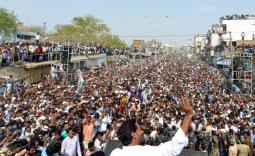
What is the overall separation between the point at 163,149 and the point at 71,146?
5.89 m

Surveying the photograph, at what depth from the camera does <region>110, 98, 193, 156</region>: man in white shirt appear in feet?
10.2

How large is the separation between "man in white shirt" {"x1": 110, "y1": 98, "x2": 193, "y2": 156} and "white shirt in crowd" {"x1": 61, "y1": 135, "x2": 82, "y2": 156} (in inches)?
216

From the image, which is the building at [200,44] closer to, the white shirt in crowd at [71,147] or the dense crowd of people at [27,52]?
the dense crowd of people at [27,52]

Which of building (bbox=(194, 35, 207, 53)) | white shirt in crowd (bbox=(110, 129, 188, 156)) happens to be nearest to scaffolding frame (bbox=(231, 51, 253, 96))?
white shirt in crowd (bbox=(110, 129, 188, 156))

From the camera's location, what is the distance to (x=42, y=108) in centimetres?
1556

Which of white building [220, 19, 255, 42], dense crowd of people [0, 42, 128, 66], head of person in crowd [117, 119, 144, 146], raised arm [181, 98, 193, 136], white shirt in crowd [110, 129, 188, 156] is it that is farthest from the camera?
white building [220, 19, 255, 42]

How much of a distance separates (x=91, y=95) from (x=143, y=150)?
18.4m

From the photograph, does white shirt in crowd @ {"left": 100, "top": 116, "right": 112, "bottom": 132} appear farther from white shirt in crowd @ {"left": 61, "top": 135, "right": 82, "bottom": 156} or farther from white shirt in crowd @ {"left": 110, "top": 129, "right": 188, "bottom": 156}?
white shirt in crowd @ {"left": 110, "top": 129, "right": 188, "bottom": 156}

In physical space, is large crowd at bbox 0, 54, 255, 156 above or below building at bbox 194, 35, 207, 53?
below

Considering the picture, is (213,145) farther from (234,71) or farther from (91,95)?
(234,71)

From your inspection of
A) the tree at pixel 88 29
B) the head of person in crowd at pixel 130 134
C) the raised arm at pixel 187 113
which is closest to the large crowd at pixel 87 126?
the head of person in crowd at pixel 130 134

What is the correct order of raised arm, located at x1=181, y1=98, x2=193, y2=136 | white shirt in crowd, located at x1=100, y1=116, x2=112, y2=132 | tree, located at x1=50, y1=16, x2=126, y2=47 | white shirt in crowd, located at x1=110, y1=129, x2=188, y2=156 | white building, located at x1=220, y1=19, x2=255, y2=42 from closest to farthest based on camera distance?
1. white shirt in crowd, located at x1=110, y1=129, x2=188, y2=156
2. raised arm, located at x1=181, y1=98, x2=193, y2=136
3. white shirt in crowd, located at x1=100, y1=116, x2=112, y2=132
4. white building, located at x1=220, y1=19, x2=255, y2=42
5. tree, located at x1=50, y1=16, x2=126, y2=47

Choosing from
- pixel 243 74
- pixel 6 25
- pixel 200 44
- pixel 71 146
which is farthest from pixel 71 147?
pixel 200 44

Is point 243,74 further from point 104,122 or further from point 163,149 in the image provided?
point 163,149
